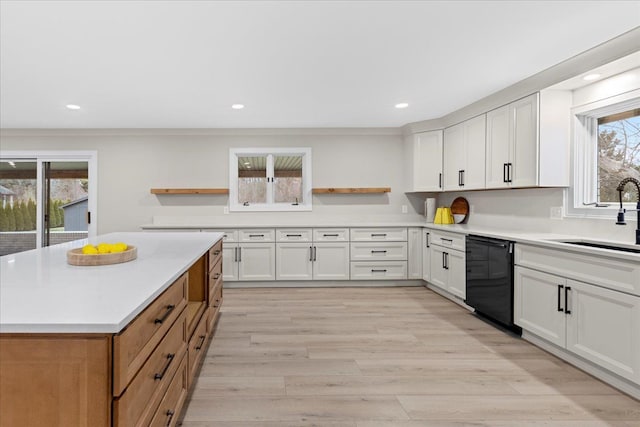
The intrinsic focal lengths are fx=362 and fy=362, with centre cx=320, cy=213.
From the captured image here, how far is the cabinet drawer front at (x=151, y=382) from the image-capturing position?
1.08m

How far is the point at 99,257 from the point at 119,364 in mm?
938

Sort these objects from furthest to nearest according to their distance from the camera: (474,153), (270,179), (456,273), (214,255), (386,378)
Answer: (270,179), (474,153), (456,273), (214,255), (386,378)

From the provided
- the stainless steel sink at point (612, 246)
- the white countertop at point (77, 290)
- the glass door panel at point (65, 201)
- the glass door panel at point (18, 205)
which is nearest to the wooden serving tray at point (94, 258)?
the white countertop at point (77, 290)

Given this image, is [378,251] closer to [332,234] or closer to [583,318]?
[332,234]

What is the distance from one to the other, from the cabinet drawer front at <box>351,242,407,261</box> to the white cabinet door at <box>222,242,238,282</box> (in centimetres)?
159

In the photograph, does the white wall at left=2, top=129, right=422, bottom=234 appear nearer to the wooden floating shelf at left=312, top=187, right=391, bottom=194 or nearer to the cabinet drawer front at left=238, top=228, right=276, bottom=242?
the wooden floating shelf at left=312, top=187, right=391, bottom=194

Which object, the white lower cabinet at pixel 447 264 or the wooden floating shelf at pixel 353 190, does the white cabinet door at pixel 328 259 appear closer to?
the wooden floating shelf at pixel 353 190

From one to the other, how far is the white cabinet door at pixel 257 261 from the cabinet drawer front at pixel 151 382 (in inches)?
119

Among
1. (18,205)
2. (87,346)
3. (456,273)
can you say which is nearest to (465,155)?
(456,273)

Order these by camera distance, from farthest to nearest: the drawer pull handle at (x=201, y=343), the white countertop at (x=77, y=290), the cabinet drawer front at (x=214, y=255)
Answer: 1. the cabinet drawer front at (x=214, y=255)
2. the drawer pull handle at (x=201, y=343)
3. the white countertop at (x=77, y=290)

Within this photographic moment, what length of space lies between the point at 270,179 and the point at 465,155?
110 inches

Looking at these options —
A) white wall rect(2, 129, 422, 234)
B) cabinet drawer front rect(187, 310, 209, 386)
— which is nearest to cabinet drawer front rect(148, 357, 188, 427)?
cabinet drawer front rect(187, 310, 209, 386)

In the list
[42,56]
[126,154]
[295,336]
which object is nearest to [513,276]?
[295,336]

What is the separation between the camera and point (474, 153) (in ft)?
13.9
